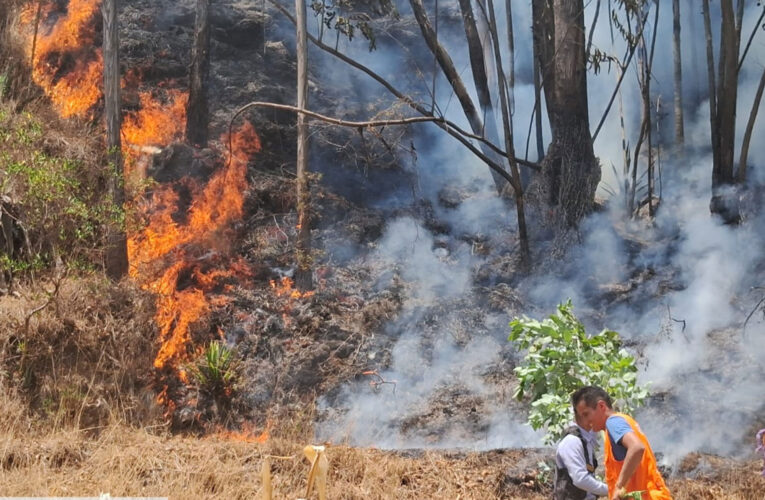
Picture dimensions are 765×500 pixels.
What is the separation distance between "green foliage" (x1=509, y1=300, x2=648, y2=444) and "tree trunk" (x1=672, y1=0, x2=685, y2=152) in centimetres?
488

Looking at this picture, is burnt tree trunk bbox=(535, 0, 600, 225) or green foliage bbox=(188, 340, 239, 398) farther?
burnt tree trunk bbox=(535, 0, 600, 225)

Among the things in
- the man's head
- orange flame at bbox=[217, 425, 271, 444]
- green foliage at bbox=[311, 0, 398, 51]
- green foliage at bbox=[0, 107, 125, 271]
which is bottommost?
the man's head

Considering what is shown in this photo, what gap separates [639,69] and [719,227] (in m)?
2.29

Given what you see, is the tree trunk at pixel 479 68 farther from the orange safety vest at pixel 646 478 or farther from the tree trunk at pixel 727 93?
the orange safety vest at pixel 646 478

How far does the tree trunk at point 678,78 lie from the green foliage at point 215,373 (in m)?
5.84

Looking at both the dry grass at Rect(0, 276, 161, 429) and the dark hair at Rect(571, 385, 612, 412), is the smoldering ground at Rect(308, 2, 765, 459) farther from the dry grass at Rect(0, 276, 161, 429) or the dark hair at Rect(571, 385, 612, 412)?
the dark hair at Rect(571, 385, 612, 412)

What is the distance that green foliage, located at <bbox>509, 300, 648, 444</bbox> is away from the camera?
5203mm

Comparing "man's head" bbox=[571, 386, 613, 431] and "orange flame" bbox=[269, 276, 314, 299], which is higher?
"orange flame" bbox=[269, 276, 314, 299]

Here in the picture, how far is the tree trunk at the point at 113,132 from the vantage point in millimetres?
9664

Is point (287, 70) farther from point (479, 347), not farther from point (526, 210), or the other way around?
point (479, 347)

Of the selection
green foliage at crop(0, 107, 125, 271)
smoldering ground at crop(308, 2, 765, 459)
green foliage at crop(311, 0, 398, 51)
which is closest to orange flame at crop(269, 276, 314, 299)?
smoldering ground at crop(308, 2, 765, 459)

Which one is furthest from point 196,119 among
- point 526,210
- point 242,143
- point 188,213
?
point 526,210

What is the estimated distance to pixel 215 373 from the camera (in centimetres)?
887

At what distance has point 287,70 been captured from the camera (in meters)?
12.2
